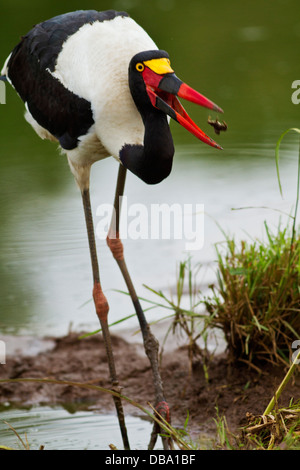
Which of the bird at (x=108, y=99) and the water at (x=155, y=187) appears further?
the water at (x=155, y=187)

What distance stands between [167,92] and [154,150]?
0.24 metres

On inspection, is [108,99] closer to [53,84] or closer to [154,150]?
[154,150]

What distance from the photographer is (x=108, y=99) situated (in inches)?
152

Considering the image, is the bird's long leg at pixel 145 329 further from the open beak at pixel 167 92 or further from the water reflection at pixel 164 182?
the open beak at pixel 167 92

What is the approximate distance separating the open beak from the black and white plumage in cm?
4

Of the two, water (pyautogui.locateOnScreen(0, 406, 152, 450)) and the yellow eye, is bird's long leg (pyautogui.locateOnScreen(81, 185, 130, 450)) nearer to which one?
water (pyautogui.locateOnScreen(0, 406, 152, 450))

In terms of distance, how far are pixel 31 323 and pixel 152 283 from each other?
742mm

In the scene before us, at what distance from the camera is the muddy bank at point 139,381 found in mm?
4086

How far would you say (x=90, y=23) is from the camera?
4.13 m

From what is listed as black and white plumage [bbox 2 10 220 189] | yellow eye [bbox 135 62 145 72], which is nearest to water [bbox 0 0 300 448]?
black and white plumage [bbox 2 10 220 189]
